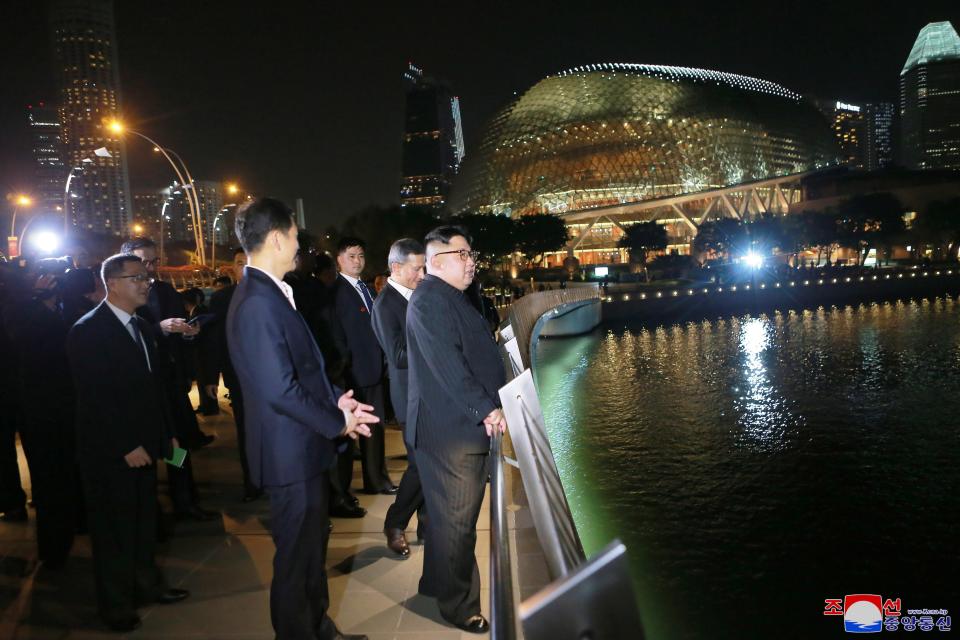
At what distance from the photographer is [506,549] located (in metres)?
2.04

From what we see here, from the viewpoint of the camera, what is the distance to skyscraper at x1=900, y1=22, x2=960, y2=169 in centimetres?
14912

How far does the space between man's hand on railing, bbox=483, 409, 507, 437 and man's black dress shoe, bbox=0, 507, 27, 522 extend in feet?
13.9

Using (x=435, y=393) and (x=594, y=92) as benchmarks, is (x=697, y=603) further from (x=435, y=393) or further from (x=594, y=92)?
(x=594, y=92)

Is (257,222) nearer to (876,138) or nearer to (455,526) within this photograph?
(455,526)

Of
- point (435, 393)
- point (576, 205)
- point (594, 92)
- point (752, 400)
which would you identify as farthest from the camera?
point (594, 92)

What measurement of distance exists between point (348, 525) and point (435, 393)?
2.03 m

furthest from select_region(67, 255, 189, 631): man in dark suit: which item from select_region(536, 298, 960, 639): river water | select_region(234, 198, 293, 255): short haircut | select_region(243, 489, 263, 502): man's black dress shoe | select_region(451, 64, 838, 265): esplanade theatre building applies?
select_region(451, 64, 838, 265): esplanade theatre building

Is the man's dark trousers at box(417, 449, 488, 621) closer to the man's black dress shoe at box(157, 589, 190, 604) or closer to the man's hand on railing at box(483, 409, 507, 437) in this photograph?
the man's hand on railing at box(483, 409, 507, 437)

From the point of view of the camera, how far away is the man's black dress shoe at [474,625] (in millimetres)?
3164

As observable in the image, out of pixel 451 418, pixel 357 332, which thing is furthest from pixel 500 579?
pixel 357 332

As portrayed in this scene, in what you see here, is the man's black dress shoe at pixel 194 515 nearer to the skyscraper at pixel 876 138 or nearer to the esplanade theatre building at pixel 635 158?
the esplanade theatre building at pixel 635 158

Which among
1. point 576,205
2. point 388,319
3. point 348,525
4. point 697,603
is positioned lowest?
point 697,603

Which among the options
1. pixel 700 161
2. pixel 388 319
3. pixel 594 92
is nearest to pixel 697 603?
pixel 388 319
